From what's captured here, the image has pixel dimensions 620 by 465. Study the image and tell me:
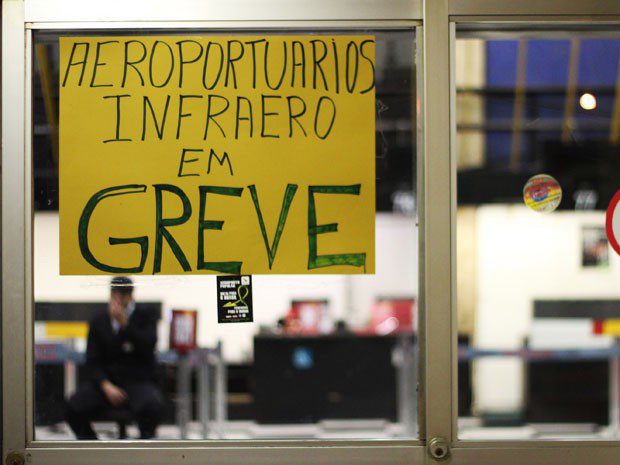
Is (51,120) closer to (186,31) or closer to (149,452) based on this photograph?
(186,31)

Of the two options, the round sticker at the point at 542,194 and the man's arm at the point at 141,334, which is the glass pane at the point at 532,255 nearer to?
the man's arm at the point at 141,334

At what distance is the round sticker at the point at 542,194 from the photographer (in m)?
2.93

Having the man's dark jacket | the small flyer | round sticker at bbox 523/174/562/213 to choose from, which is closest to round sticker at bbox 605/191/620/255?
round sticker at bbox 523/174/562/213

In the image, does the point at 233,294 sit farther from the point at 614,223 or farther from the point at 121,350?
the point at 121,350

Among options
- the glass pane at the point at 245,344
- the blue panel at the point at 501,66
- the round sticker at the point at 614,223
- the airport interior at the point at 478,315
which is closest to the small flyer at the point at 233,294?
the glass pane at the point at 245,344

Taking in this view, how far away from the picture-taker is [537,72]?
9891mm

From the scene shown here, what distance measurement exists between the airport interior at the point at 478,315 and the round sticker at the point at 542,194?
1675 mm

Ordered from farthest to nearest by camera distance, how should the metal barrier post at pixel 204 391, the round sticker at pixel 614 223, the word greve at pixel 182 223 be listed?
the metal barrier post at pixel 204 391
the round sticker at pixel 614 223
the word greve at pixel 182 223

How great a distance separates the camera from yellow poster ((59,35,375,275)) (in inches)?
108

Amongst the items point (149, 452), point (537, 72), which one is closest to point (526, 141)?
point (537, 72)

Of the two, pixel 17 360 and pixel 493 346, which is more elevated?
pixel 17 360

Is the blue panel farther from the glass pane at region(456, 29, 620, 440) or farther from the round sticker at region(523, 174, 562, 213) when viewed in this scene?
the round sticker at region(523, 174, 562, 213)

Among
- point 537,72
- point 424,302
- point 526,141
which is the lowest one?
point 424,302

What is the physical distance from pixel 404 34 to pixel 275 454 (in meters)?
1.57
